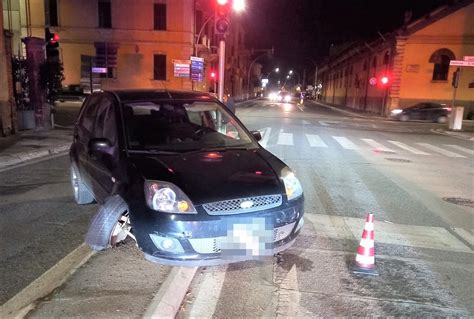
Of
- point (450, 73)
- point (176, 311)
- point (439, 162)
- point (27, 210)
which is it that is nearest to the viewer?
point (176, 311)

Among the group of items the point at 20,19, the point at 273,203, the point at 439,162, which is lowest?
the point at 439,162

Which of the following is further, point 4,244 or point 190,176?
point 4,244

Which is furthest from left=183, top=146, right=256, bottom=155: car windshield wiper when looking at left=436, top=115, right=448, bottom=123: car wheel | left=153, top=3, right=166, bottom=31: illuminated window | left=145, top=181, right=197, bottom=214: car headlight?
left=153, top=3, right=166, bottom=31: illuminated window

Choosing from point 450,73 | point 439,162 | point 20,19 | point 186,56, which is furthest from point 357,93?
point 439,162

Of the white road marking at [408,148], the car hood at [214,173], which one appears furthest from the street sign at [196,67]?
the car hood at [214,173]

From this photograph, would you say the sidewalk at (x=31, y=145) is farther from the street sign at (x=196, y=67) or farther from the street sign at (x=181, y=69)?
the street sign at (x=181, y=69)

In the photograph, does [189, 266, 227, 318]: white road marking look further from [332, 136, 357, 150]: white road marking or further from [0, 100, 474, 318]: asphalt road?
[332, 136, 357, 150]: white road marking

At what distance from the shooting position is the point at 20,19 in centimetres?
3906

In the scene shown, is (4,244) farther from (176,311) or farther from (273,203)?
(273,203)

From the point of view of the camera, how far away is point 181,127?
207 inches

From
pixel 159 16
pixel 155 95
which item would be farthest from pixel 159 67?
pixel 155 95

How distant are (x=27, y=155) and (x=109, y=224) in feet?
25.2

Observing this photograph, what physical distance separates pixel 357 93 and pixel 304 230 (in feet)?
160

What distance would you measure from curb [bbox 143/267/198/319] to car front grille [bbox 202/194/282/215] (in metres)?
0.78
